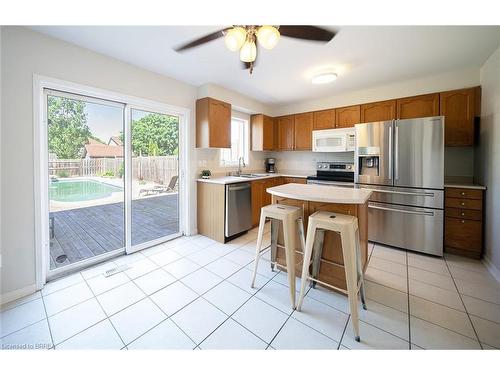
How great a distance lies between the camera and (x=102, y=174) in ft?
8.45

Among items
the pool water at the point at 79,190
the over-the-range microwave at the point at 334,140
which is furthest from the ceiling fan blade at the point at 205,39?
the over-the-range microwave at the point at 334,140

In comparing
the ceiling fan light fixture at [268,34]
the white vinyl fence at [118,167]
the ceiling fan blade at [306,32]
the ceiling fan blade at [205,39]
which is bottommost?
the white vinyl fence at [118,167]

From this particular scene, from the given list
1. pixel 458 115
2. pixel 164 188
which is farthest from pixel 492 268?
pixel 164 188

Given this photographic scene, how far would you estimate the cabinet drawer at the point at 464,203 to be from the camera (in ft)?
8.23

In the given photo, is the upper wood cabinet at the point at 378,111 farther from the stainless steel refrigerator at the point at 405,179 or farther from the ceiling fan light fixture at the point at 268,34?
the ceiling fan light fixture at the point at 268,34

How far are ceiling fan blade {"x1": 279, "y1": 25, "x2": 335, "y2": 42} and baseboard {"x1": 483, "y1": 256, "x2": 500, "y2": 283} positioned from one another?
2.94 metres

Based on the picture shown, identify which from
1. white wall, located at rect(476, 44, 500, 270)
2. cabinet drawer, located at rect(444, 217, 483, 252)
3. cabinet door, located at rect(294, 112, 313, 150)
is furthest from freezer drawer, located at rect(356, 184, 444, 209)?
cabinet door, located at rect(294, 112, 313, 150)

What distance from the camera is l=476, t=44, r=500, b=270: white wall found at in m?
2.23

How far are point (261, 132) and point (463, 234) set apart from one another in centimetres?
367

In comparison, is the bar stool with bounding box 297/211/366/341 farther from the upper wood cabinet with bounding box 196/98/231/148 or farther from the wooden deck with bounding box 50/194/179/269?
the wooden deck with bounding box 50/194/179/269

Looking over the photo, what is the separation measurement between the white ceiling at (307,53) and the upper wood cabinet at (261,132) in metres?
1.20

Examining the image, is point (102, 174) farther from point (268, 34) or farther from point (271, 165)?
point (271, 165)
